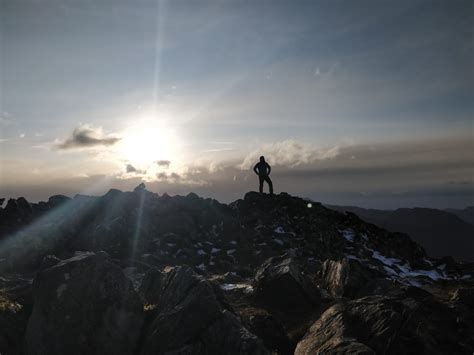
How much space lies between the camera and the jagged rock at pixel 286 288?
69.3 ft

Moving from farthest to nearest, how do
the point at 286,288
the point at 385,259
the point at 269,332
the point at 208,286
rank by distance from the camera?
the point at 385,259 → the point at 286,288 → the point at 208,286 → the point at 269,332

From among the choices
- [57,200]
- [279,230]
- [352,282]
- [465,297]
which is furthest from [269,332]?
[57,200]

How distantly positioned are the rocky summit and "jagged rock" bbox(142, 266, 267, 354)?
0.05m

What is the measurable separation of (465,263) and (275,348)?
3260 centimetres

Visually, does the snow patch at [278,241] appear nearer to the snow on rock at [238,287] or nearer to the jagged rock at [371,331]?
the snow on rock at [238,287]

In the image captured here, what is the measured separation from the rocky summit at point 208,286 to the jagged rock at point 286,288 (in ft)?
0.28

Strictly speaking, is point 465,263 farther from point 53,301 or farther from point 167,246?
point 53,301

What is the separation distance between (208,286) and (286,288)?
6.81 meters

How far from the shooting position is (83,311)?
15.8 m

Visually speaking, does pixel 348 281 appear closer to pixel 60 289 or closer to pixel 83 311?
pixel 83 311

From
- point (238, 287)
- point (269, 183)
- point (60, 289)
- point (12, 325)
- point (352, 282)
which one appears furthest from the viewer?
point (269, 183)

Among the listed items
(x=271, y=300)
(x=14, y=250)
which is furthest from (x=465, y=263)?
(x=14, y=250)

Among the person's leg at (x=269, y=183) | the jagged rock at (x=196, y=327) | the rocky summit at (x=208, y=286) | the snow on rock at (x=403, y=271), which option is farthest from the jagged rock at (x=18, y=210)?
the snow on rock at (x=403, y=271)

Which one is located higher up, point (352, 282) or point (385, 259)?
point (352, 282)
